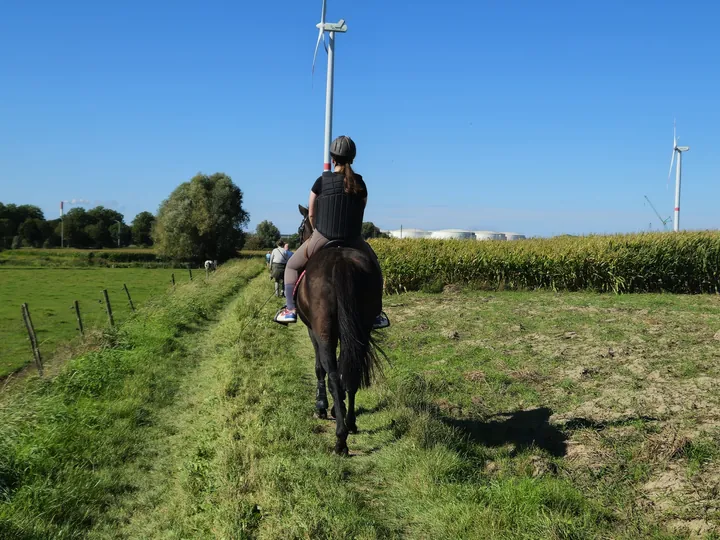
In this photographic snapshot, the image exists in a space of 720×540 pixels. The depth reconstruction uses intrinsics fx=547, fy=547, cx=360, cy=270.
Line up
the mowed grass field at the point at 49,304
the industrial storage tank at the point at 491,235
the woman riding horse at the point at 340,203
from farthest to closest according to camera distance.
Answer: the industrial storage tank at the point at 491,235 < the mowed grass field at the point at 49,304 < the woman riding horse at the point at 340,203

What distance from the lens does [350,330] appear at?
5324 millimetres

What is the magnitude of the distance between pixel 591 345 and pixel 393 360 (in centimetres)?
341

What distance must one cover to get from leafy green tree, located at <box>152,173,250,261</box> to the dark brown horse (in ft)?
228

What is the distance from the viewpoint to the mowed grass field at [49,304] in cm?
1731

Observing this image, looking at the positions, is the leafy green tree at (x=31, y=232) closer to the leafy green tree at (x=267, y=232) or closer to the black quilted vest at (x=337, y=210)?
the leafy green tree at (x=267, y=232)

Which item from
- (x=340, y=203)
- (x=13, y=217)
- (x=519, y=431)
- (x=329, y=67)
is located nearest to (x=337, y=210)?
(x=340, y=203)

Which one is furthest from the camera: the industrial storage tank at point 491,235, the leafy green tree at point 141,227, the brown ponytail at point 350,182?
the leafy green tree at point 141,227

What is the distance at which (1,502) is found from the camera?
4.50 meters

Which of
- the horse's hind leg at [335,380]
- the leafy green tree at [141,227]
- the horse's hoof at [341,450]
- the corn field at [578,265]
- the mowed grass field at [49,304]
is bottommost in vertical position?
the mowed grass field at [49,304]

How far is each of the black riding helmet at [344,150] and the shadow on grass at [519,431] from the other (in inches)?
124

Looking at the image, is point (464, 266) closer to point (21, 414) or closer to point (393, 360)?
point (393, 360)

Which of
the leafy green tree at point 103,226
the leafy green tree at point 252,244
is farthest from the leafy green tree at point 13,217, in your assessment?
the leafy green tree at point 252,244

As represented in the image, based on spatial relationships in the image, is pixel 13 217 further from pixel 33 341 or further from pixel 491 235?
pixel 33 341

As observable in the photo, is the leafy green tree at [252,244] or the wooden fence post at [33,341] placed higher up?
the leafy green tree at [252,244]
